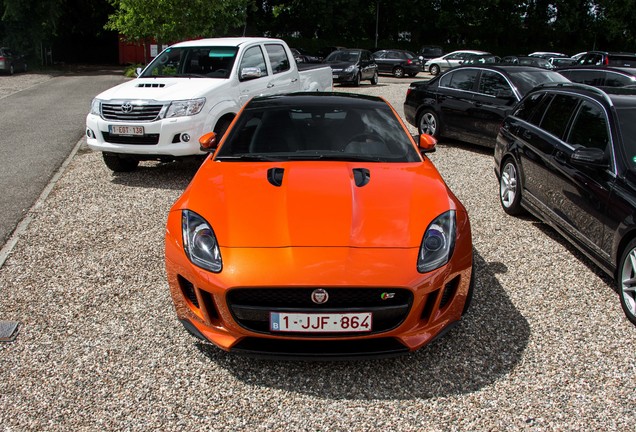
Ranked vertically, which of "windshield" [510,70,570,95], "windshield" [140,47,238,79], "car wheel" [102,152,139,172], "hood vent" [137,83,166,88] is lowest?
"car wheel" [102,152,139,172]

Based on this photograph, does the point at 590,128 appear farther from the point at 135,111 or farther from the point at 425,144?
the point at 135,111

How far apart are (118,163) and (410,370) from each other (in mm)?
6193

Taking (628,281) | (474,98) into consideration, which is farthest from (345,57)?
(628,281)

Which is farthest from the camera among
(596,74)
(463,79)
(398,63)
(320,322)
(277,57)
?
(398,63)

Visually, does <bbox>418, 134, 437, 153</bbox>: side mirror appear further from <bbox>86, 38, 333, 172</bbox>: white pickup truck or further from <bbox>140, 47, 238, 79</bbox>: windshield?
<bbox>140, 47, 238, 79</bbox>: windshield

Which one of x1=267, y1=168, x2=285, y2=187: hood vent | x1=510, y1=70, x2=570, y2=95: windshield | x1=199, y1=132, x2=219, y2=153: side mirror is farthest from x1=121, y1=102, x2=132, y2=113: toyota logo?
x1=510, y1=70, x2=570, y2=95: windshield

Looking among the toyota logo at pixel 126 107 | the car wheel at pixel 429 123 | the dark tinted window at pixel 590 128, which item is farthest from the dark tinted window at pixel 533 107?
the toyota logo at pixel 126 107

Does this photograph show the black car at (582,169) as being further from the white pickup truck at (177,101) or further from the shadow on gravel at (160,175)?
the shadow on gravel at (160,175)

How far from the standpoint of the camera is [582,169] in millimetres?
4938

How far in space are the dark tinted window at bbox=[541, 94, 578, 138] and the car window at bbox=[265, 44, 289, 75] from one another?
5057 millimetres

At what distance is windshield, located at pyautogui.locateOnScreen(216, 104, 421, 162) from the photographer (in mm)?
4422

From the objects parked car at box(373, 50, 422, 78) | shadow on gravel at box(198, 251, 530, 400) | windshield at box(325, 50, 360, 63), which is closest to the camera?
shadow on gravel at box(198, 251, 530, 400)

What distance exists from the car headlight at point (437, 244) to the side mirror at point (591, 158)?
167cm

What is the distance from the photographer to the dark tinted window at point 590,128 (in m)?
4.94
